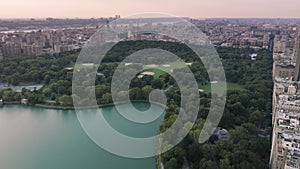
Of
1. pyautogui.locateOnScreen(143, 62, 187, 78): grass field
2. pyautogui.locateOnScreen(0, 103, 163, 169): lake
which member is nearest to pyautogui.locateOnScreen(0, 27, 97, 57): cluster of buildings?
pyautogui.locateOnScreen(143, 62, 187, 78): grass field

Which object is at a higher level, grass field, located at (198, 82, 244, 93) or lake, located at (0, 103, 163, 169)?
grass field, located at (198, 82, 244, 93)

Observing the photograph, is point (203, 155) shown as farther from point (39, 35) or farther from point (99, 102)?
point (39, 35)

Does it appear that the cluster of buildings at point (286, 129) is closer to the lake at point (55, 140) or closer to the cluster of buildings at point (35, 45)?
the lake at point (55, 140)

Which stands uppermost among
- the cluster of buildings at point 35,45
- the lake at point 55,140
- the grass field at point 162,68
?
the cluster of buildings at point 35,45

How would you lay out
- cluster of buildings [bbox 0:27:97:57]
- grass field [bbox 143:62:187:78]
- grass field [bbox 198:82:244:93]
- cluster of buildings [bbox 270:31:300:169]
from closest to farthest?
cluster of buildings [bbox 270:31:300:169]
grass field [bbox 198:82:244:93]
grass field [bbox 143:62:187:78]
cluster of buildings [bbox 0:27:97:57]

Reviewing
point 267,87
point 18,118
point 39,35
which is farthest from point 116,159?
point 39,35

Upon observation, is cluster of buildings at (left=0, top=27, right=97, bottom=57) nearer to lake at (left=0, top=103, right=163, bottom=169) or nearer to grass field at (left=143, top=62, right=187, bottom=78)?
grass field at (left=143, top=62, right=187, bottom=78)

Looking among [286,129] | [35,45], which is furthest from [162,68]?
[35,45]

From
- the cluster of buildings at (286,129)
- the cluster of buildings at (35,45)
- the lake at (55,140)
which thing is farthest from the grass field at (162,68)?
the cluster of buildings at (35,45)
